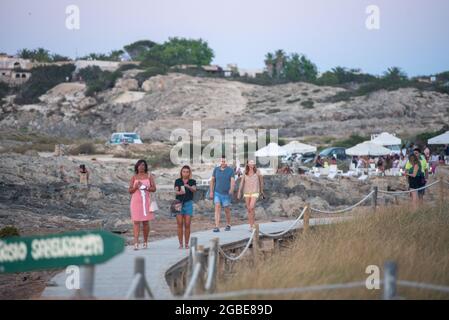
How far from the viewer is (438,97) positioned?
269ft

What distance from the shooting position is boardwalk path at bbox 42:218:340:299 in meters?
11.4

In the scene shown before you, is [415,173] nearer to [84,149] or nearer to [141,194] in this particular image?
[141,194]

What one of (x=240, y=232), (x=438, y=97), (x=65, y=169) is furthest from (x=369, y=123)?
(x=240, y=232)

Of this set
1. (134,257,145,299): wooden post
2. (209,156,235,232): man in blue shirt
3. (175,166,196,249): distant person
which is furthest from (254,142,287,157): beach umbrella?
(134,257,145,299): wooden post

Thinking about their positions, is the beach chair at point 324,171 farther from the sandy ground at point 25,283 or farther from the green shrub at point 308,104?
the green shrub at point 308,104

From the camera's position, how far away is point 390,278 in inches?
337

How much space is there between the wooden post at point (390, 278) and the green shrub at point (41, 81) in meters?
88.3

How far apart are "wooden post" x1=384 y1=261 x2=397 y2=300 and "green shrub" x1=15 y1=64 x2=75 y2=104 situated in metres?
88.3

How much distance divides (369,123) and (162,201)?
44283 mm

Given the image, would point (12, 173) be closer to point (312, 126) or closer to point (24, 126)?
point (312, 126)

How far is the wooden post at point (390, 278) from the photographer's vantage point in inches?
332

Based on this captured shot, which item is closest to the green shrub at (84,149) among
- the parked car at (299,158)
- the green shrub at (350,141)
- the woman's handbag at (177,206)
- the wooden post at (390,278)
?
the parked car at (299,158)

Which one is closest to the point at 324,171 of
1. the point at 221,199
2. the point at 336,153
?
the point at 336,153

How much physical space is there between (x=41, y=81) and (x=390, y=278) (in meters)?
94.5
